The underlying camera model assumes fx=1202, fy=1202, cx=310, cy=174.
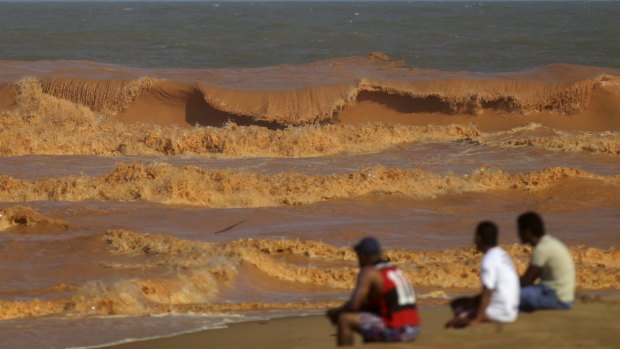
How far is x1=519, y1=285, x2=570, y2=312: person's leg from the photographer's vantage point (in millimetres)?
Result: 7520

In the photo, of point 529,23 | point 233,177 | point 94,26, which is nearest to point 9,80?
point 233,177

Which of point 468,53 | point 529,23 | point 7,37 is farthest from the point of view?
point 529,23

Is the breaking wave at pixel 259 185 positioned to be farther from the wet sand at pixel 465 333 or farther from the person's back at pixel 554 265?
the person's back at pixel 554 265

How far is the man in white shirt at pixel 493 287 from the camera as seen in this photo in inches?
278

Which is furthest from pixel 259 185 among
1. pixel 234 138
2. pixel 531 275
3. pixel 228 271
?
pixel 531 275

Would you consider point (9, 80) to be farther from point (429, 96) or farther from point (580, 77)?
point (580, 77)

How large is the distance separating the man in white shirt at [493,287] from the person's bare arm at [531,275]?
30cm

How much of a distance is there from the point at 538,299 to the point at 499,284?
554 mm

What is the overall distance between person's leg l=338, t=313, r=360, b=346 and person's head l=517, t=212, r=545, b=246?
1.30 metres

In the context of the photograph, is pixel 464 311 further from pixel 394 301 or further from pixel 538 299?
pixel 394 301

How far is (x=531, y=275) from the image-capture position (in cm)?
753

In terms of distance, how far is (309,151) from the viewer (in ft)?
64.8

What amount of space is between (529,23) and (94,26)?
17906 millimetres

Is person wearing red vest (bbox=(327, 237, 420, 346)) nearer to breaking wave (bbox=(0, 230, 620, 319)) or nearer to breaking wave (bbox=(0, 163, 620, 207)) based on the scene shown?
breaking wave (bbox=(0, 230, 620, 319))
